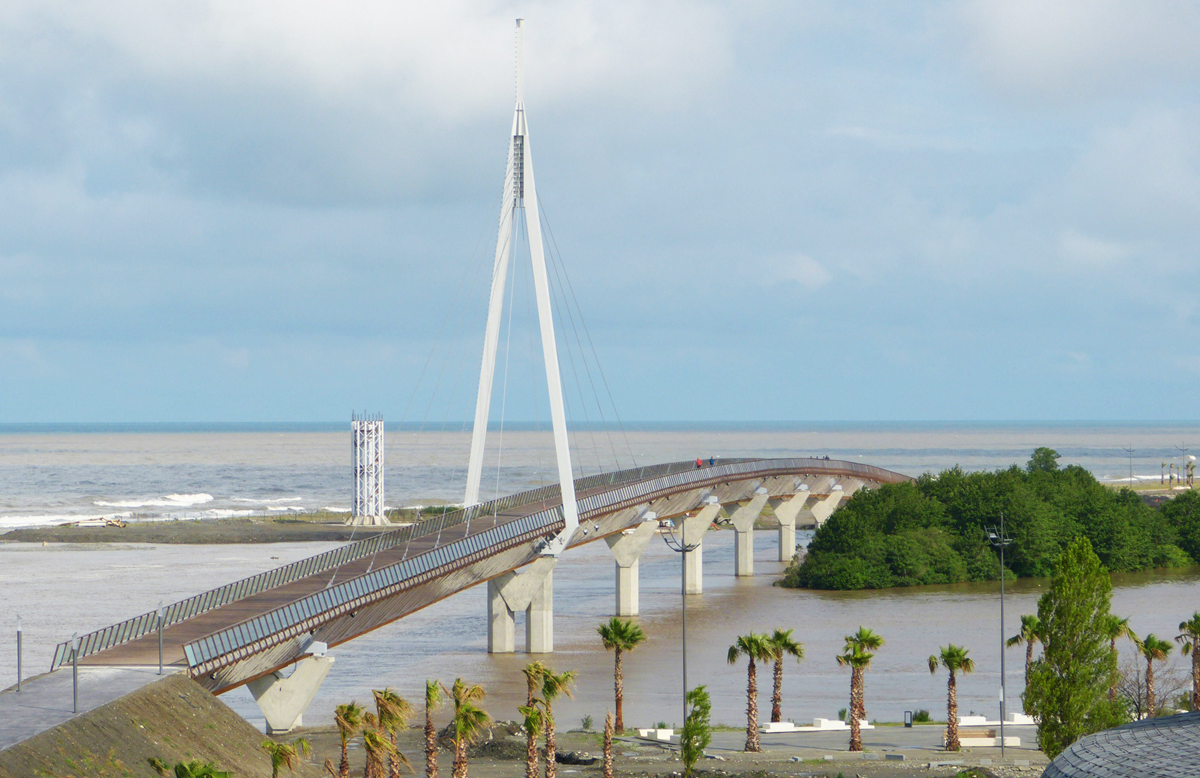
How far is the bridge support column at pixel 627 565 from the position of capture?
74938 mm

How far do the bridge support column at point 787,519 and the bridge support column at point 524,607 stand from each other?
152ft

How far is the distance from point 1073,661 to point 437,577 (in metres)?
22.9

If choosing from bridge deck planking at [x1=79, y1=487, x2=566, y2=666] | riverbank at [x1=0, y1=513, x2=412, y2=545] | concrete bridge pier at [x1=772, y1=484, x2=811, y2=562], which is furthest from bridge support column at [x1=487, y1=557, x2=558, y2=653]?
riverbank at [x1=0, y1=513, x2=412, y2=545]

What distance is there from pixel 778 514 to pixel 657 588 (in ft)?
69.3

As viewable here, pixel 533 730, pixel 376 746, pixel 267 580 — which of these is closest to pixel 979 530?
pixel 267 580

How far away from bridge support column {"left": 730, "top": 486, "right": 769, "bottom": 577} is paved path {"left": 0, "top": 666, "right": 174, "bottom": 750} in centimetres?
6617

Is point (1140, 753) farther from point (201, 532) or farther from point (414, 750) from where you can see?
point (201, 532)

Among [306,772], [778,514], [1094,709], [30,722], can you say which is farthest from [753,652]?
[778,514]

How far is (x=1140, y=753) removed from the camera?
2136 centimetres

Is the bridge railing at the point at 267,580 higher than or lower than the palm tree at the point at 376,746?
higher

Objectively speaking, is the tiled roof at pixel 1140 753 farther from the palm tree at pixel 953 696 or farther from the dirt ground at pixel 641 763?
the palm tree at pixel 953 696

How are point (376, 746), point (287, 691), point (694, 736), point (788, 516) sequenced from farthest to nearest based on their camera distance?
point (788, 516) < point (287, 691) < point (694, 736) < point (376, 746)

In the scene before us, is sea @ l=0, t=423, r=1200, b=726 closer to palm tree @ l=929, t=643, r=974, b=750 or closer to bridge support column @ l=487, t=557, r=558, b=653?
bridge support column @ l=487, t=557, r=558, b=653

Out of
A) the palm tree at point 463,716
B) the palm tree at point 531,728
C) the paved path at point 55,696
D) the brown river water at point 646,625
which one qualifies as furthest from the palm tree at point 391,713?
the brown river water at point 646,625
